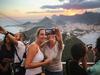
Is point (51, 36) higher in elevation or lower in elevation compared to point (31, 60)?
higher

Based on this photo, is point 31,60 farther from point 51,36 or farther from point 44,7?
point 44,7

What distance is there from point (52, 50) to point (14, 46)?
0.58 metres

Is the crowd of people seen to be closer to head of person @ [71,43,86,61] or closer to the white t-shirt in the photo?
the white t-shirt

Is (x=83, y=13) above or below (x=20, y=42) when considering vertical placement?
above

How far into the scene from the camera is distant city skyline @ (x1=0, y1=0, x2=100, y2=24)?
187 inches

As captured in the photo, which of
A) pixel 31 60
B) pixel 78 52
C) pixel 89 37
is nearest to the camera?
pixel 78 52

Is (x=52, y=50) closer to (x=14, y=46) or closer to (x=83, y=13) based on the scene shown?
(x=14, y=46)

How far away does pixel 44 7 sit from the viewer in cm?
477

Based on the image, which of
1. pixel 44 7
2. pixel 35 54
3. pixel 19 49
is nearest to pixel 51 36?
pixel 19 49

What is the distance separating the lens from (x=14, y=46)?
13.2 ft

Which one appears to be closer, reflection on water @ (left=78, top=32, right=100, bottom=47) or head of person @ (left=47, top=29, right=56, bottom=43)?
head of person @ (left=47, top=29, right=56, bottom=43)

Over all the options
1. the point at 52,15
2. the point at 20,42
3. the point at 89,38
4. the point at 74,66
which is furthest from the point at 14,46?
the point at 74,66

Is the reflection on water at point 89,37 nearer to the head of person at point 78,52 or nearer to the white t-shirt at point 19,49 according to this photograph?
the white t-shirt at point 19,49

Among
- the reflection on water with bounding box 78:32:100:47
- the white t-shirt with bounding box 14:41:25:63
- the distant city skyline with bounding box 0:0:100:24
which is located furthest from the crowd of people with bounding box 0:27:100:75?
the reflection on water with bounding box 78:32:100:47
